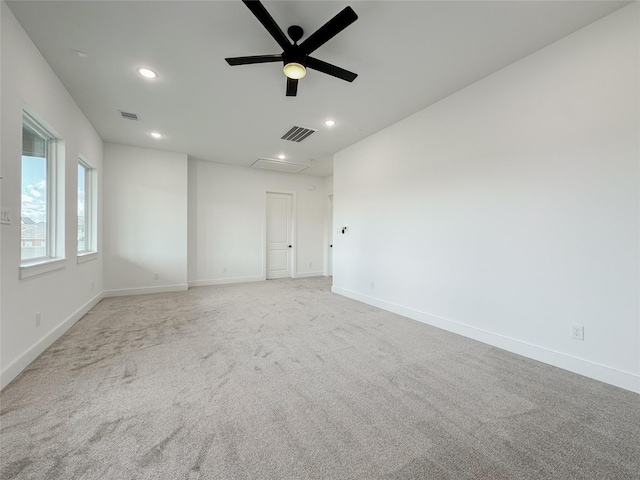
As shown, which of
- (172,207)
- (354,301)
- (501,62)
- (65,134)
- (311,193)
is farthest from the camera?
(311,193)

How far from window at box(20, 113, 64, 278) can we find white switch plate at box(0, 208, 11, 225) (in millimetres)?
548

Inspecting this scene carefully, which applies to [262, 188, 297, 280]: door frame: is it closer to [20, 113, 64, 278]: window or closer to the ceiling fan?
[20, 113, 64, 278]: window

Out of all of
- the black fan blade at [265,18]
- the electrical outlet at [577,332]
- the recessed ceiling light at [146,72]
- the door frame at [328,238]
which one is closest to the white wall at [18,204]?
the recessed ceiling light at [146,72]

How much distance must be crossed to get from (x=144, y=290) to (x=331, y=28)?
17.4 feet

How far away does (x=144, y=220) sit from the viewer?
506cm

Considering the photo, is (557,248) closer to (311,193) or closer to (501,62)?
(501,62)

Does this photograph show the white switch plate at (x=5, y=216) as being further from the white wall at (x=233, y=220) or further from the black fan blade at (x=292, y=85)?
the white wall at (x=233, y=220)

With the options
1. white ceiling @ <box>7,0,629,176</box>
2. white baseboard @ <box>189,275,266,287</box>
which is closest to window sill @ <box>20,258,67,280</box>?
white ceiling @ <box>7,0,629,176</box>

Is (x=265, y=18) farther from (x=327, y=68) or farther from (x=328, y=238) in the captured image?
(x=328, y=238)

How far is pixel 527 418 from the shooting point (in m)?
1.64

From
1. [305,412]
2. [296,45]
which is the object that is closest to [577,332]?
[305,412]

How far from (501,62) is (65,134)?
4716 mm

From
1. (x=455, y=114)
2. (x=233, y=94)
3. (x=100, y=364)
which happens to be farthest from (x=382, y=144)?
(x=100, y=364)

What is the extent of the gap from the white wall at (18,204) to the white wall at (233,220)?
2487 millimetres
